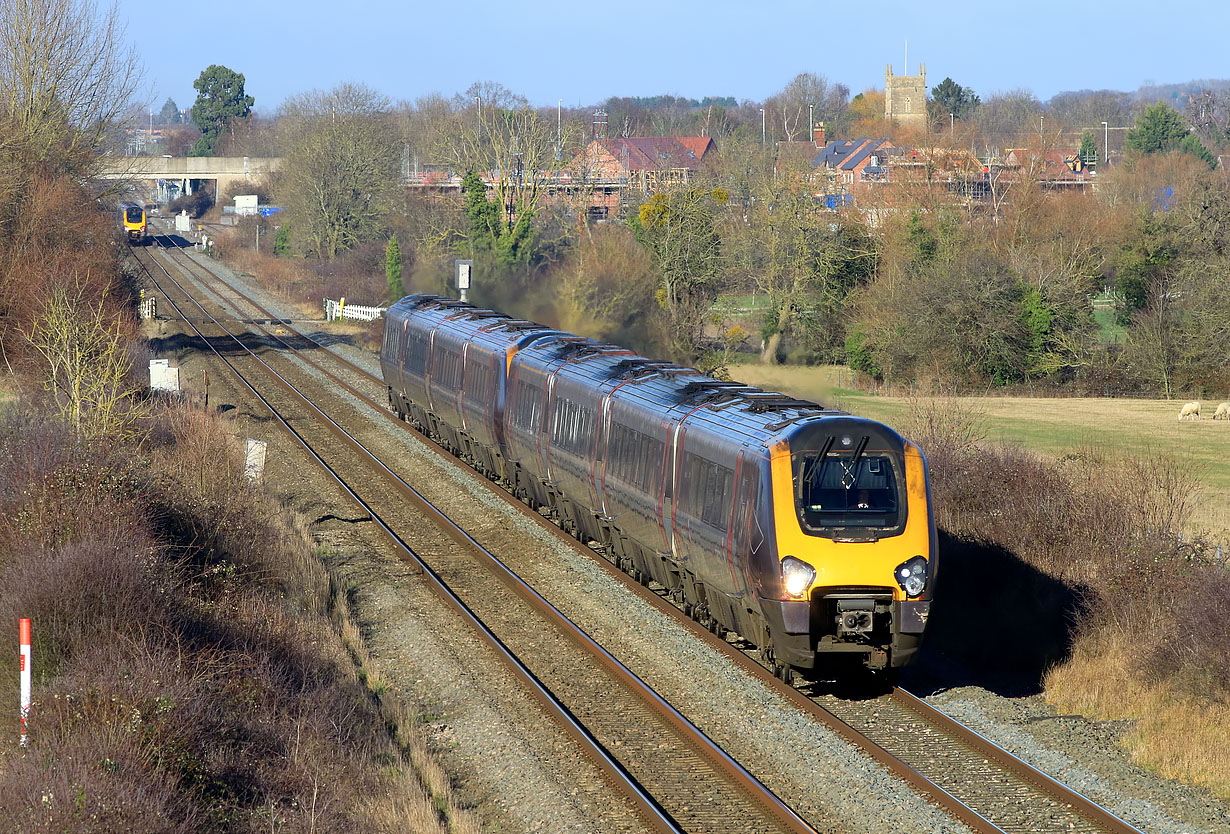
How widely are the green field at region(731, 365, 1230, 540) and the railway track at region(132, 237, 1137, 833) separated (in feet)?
45.7

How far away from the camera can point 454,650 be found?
15.1 m

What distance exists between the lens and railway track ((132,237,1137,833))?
34.1ft

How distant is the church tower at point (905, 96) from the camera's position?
15312 centimetres

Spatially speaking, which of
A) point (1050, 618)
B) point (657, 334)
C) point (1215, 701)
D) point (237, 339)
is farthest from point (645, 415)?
point (237, 339)

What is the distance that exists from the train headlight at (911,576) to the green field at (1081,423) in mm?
13855

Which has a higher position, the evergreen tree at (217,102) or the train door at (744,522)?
the evergreen tree at (217,102)

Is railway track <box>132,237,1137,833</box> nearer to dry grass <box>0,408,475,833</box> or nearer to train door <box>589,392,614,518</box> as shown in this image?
dry grass <box>0,408,475,833</box>

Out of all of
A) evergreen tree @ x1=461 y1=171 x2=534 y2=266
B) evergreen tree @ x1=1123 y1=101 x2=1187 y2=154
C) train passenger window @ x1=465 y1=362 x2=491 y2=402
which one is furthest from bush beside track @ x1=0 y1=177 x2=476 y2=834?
evergreen tree @ x1=1123 y1=101 x2=1187 y2=154

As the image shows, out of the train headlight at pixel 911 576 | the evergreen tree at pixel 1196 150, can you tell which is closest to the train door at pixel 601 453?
the train headlight at pixel 911 576

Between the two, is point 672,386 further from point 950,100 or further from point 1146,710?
point 950,100

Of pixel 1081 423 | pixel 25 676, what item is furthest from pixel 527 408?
pixel 1081 423

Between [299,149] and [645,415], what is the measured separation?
61968 mm

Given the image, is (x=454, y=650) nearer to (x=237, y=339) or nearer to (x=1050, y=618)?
(x=1050, y=618)

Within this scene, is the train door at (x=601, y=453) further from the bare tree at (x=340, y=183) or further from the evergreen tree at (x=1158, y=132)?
the evergreen tree at (x=1158, y=132)
